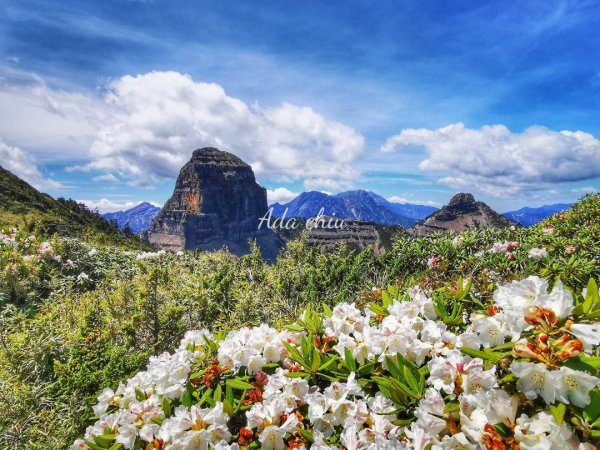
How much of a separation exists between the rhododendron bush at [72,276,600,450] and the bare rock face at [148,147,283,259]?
489 ft

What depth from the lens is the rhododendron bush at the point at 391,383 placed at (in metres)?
1.46

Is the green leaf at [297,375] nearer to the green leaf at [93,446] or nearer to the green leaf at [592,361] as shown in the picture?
the green leaf at [93,446]

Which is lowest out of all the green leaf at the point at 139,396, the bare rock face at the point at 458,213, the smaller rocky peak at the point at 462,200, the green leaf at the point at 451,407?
the green leaf at the point at 139,396

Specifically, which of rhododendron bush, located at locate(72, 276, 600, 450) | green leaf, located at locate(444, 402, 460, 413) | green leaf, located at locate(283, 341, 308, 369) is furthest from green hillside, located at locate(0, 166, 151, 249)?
green leaf, located at locate(444, 402, 460, 413)

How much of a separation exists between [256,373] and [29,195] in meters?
68.7

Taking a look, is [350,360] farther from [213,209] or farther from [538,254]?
[213,209]

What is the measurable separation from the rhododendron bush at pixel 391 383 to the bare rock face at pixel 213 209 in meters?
149

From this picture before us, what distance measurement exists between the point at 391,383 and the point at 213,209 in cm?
16789

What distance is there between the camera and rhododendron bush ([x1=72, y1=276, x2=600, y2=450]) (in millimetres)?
1455

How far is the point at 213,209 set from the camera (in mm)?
164875

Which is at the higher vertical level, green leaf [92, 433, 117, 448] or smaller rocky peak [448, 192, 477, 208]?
smaller rocky peak [448, 192, 477, 208]

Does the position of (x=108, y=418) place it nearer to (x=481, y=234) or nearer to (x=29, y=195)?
(x=481, y=234)

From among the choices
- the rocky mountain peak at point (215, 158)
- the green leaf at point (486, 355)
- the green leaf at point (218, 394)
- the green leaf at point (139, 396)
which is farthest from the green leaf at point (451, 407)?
the rocky mountain peak at point (215, 158)

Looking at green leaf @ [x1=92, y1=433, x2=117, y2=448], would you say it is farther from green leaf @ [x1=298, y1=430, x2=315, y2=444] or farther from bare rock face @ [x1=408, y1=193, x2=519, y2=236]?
bare rock face @ [x1=408, y1=193, x2=519, y2=236]
